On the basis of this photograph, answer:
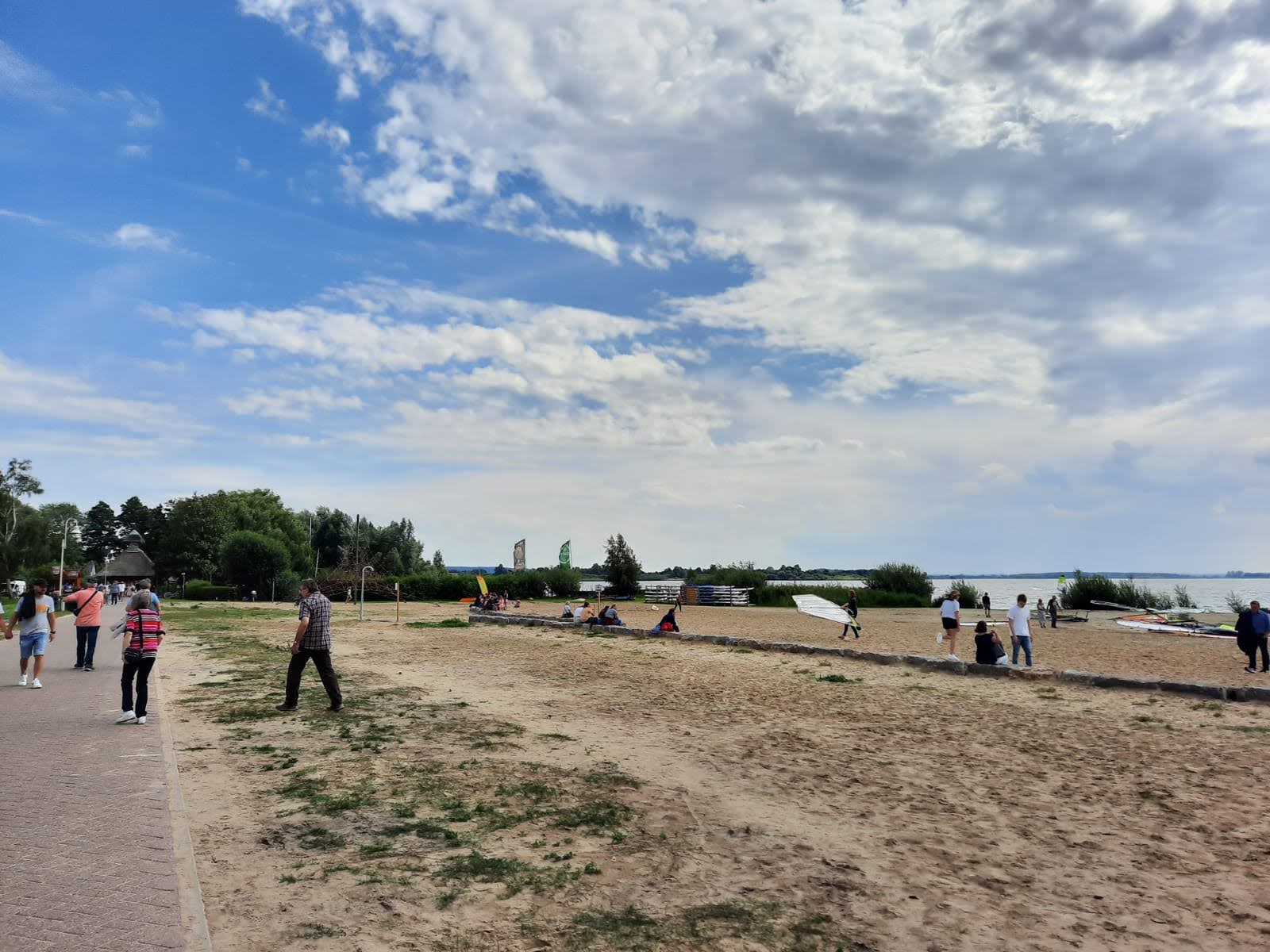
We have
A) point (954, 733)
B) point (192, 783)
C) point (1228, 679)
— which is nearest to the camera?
point (192, 783)

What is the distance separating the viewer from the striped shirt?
9.48 meters

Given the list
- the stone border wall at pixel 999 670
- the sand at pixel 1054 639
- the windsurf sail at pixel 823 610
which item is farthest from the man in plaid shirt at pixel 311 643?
the windsurf sail at pixel 823 610

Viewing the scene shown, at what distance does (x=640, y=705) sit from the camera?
1252 centimetres

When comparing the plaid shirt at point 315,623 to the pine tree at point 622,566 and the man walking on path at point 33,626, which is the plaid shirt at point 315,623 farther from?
the pine tree at point 622,566

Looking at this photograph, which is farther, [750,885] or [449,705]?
[449,705]

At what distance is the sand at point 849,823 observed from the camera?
462cm

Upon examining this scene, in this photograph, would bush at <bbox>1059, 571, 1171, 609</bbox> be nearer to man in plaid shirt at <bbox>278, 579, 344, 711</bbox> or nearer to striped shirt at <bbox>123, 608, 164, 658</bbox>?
man in plaid shirt at <bbox>278, 579, 344, 711</bbox>

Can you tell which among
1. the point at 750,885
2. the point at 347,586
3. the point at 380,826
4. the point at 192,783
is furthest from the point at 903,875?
the point at 347,586

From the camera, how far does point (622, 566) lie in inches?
2717

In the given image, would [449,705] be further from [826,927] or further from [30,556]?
[30,556]

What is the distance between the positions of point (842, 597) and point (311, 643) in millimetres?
47254

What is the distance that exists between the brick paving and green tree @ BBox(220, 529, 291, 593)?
56.0m

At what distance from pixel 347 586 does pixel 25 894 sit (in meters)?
56.7

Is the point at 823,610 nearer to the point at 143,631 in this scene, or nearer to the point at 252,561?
the point at 143,631
